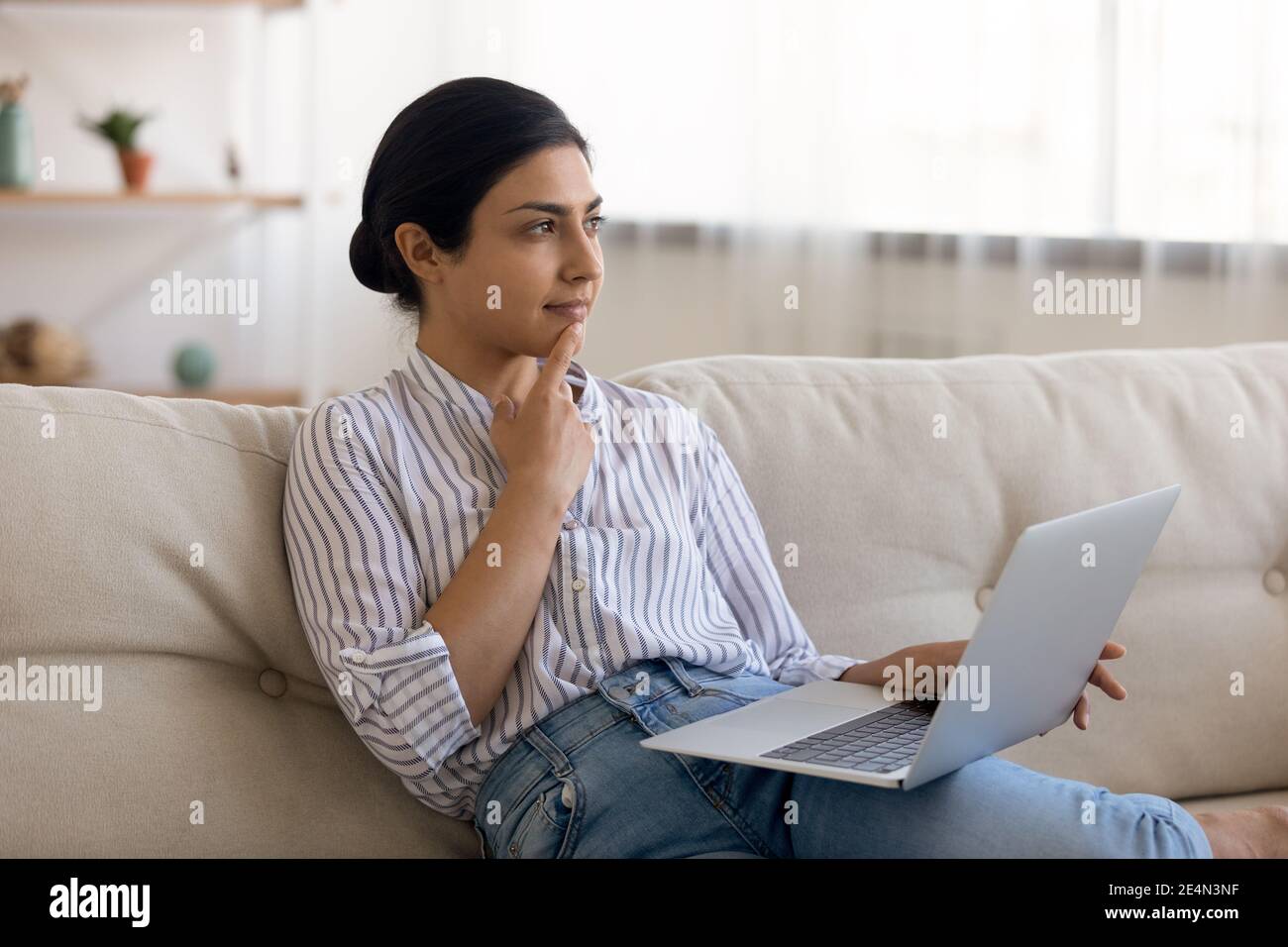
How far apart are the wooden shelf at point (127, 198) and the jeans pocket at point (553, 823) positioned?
2.49 meters

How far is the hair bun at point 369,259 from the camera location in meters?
1.36

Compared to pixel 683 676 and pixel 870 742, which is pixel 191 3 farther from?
pixel 870 742

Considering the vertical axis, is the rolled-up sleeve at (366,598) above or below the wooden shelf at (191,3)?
below

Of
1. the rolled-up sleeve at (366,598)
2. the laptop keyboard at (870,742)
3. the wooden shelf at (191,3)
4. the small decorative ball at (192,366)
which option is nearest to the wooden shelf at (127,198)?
the small decorative ball at (192,366)

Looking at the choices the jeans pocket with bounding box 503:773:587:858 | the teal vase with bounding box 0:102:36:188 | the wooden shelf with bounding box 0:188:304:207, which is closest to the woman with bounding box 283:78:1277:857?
the jeans pocket with bounding box 503:773:587:858

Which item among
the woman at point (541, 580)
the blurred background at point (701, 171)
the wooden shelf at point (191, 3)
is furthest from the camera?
the wooden shelf at point (191, 3)

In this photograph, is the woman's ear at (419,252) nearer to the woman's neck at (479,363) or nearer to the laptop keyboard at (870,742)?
the woman's neck at (479,363)

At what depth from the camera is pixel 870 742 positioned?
1046 mm

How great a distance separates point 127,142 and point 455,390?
237cm

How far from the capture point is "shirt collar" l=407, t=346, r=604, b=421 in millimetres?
1268

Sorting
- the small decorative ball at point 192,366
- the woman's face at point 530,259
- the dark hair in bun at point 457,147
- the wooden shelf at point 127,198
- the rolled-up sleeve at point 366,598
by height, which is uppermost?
the wooden shelf at point 127,198

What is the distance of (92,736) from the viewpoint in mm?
1100

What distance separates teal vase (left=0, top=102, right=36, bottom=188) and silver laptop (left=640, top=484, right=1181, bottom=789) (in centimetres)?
277

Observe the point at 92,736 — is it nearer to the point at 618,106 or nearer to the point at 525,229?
the point at 525,229
